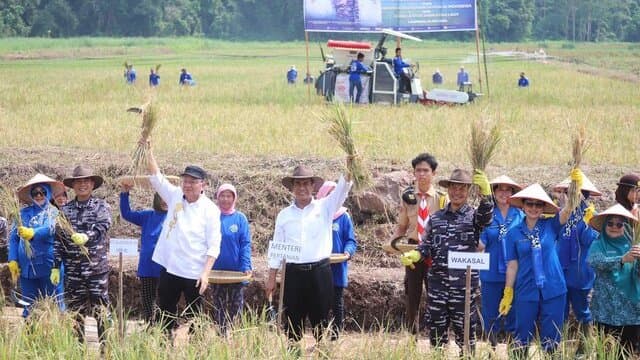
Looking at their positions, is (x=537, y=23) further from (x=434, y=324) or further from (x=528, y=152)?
(x=434, y=324)

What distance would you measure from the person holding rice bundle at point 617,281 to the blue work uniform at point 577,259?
0.46m

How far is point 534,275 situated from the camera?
6.95 meters

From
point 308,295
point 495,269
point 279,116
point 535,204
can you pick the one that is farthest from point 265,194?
point 279,116

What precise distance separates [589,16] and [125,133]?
7159 cm

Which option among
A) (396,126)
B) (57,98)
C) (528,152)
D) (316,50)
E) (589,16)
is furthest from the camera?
(589,16)

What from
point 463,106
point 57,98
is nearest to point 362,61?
point 463,106

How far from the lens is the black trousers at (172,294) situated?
7.38 meters

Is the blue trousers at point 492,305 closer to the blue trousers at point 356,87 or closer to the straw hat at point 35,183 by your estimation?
the straw hat at point 35,183

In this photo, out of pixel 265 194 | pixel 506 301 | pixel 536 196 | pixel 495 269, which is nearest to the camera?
pixel 536 196

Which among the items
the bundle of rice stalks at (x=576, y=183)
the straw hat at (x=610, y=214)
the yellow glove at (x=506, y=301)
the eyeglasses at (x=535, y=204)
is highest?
the bundle of rice stalks at (x=576, y=183)

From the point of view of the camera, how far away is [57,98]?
80.2ft

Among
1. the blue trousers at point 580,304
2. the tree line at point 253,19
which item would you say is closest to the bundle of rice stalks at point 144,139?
the blue trousers at point 580,304

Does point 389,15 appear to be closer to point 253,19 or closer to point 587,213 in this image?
point 587,213

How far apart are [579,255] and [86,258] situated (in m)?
3.64
